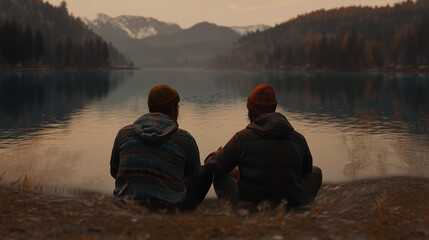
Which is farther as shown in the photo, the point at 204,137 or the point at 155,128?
the point at 204,137

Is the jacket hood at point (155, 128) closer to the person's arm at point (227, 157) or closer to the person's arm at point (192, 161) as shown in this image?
the person's arm at point (192, 161)

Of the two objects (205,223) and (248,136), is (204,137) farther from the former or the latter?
(205,223)

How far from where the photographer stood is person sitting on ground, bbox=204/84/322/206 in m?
5.49

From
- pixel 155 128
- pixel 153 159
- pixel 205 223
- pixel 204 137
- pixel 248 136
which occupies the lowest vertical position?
pixel 204 137

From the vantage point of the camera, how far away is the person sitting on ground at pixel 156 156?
5.35m

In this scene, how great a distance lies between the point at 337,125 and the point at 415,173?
9759 millimetres

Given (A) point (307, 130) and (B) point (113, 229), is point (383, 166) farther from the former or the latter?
(B) point (113, 229)

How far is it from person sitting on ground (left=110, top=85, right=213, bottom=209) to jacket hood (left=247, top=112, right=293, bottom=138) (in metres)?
1.01

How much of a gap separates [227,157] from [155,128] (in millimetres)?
1126

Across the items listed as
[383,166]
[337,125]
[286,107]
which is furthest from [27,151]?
[286,107]

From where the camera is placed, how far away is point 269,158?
18.1 feet

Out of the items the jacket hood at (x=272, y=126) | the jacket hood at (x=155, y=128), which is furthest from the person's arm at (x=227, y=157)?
the jacket hood at (x=155, y=128)

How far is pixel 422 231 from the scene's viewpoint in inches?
184

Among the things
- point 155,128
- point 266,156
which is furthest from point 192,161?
point 266,156
